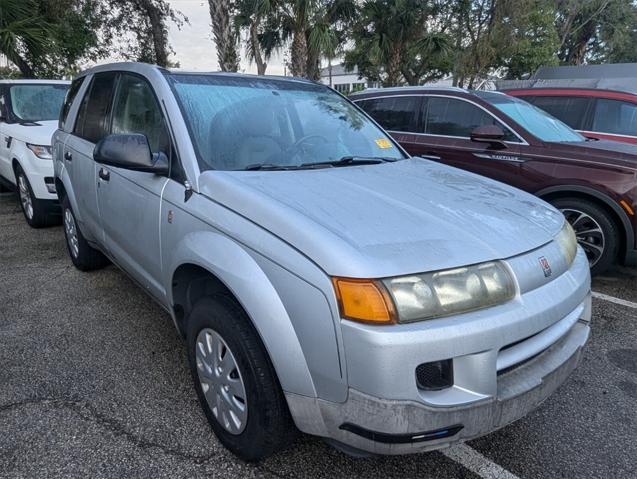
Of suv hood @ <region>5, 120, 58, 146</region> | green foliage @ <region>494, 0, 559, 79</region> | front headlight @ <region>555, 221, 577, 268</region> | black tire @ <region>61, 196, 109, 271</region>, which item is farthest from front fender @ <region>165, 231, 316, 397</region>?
green foliage @ <region>494, 0, 559, 79</region>

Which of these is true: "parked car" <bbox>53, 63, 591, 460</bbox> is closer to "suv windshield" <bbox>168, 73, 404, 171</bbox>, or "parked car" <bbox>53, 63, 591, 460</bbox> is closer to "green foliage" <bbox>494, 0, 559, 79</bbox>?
"suv windshield" <bbox>168, 73, 404, 171</bbox>

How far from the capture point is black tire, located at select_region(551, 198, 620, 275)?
4160 millimetres

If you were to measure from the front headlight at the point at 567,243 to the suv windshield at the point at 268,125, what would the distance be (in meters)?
1.13

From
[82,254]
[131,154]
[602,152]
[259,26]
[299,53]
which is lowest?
[82,254]

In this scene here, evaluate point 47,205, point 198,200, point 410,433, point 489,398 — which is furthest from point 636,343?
point 47,205

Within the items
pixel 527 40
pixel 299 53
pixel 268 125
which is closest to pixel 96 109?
pixel 268 125

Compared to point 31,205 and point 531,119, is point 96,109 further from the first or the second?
point 531,119

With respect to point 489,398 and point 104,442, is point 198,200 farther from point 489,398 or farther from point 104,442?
point 489,398

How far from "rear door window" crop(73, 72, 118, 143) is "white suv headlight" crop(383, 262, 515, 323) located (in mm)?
2668

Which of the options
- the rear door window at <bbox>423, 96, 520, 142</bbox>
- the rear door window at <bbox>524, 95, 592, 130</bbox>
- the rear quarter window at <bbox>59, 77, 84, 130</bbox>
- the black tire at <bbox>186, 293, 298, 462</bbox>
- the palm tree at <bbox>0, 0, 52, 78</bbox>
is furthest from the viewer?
the palm tree at <bbox>0, 0, 52, 78</bbox>

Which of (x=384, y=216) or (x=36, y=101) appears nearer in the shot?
(x=384, y=216)

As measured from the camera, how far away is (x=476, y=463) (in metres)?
2.11

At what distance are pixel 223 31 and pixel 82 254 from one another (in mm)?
8540

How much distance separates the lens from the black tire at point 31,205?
5324mm
